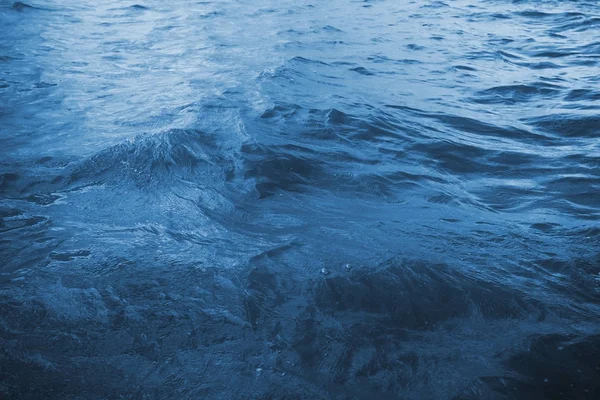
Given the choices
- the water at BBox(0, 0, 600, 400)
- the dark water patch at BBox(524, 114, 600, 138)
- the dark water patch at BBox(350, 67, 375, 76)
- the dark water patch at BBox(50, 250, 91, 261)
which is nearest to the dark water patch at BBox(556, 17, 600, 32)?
the water at BBox(0, 0, 600, 400)

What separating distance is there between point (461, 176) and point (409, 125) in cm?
125

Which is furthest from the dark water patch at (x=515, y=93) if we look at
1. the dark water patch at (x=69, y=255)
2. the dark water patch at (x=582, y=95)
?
the dark water patch at (x=69, y=255)

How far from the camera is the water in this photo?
237cm

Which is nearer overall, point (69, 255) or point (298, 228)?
point (69, 255)

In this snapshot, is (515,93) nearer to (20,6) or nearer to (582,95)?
(582,95)

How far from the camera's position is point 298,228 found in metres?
3.51

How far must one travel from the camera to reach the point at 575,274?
2.98m

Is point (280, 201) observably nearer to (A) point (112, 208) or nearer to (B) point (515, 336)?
(A) point (112, 208)

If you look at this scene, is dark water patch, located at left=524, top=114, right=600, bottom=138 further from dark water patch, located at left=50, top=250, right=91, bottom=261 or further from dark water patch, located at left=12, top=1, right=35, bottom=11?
dark water patch, located at left=12, top=1, right=35, bottom=11

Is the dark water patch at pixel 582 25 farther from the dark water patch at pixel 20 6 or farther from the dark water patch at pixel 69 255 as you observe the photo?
the dark water patch at pixel 20 6

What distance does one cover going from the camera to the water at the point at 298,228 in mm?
2371

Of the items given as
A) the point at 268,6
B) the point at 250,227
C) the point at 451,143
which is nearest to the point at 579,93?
the point at 451,143

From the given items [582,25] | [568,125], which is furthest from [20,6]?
[582,25]

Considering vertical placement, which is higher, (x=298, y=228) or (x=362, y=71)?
(x=362, y=71)
